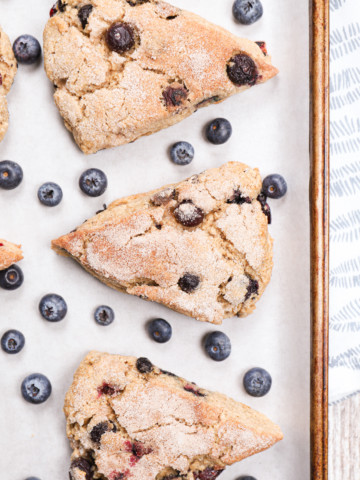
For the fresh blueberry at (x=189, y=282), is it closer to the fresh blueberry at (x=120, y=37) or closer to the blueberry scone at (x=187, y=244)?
the blueberry scone at (x=187, y=244)

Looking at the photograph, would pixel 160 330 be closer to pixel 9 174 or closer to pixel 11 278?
pixel 11 278

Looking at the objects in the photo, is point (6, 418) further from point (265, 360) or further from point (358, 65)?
point (358, 65)

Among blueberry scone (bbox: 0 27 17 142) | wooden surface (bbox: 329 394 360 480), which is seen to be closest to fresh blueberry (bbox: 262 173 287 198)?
wooden surface (bbox: 329 394 360 480)

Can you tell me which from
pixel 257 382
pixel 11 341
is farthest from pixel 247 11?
pixel 11 341

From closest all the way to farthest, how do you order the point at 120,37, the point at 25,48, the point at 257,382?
the point at 120,37 → the point at 25,48 → the point at 257,382

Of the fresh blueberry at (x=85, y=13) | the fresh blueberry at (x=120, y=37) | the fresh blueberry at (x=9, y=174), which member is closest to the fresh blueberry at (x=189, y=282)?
the fresh blueberry at (x=9, y=174)

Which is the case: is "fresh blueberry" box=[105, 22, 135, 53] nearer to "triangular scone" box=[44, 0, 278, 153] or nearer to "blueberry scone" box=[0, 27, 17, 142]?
"triangular scone" box=[44, 0, 278, 153]
